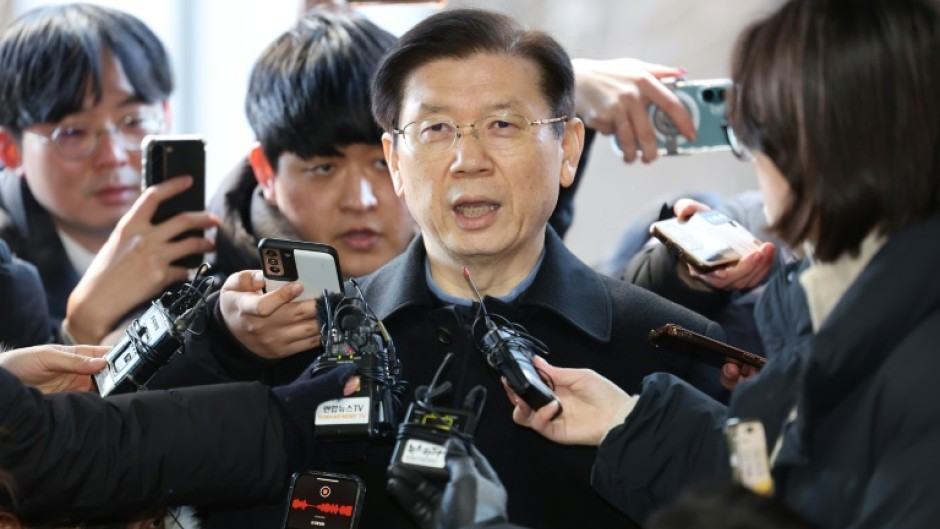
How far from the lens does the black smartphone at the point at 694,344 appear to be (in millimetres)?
2074

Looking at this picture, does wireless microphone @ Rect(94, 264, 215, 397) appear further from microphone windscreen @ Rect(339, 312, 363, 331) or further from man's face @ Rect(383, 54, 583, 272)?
man's face @ Rect(383, 54, 583, 272)

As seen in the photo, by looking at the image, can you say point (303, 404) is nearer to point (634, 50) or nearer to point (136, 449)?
point (136, 449)

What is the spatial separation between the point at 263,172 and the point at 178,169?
0.59ft

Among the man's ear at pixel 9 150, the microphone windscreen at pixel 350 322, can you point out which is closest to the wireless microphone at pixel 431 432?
the microphone windscreen at pixel 350 322

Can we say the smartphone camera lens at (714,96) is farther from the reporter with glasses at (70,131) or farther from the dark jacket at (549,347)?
the reporter with glasses at (70,131)

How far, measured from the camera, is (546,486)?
2115 mm

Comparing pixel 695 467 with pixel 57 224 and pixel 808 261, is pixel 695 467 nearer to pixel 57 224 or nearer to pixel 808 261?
pixel 808 261

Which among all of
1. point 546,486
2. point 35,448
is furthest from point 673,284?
point 35,448

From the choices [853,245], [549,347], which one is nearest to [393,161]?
[549,347]

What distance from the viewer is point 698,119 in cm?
270

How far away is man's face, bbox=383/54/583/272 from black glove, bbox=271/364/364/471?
31cm

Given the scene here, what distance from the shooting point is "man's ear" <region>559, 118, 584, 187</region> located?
7.55 feet

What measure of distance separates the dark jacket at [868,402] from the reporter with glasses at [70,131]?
168cm

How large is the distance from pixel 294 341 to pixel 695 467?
0.61 meters
